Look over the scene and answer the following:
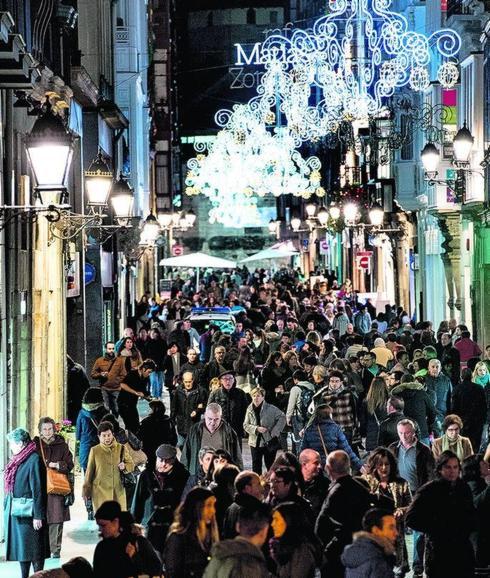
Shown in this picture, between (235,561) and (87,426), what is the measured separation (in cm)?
981

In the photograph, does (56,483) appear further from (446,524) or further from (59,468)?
(446,524)

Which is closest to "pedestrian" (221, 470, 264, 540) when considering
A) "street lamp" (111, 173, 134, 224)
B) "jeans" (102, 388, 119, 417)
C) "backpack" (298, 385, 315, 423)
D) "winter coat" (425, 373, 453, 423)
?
"backpack" (298, 385, 315, 423)

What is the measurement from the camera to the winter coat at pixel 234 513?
11.1m

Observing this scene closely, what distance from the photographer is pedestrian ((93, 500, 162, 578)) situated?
9.83 m

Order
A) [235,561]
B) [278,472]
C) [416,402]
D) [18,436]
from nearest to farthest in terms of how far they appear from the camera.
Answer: [235,561] < [278,472] < [18,436] < [416,402]

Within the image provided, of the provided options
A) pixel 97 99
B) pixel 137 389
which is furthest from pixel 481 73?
pixel 137 389

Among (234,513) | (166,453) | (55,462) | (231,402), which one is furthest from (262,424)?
(234,513)

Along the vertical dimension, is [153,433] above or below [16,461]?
below

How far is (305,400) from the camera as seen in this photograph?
1958 cm

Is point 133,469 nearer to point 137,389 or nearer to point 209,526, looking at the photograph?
point 209,526

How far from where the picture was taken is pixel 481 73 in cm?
3528

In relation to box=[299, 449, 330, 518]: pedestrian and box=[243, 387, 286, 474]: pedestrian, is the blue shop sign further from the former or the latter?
box=[299, 449, 330, 518]: pedestrian

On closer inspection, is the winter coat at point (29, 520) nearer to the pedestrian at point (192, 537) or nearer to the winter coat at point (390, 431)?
the winter coat at point (390, 431)

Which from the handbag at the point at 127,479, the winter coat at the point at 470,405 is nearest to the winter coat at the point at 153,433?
the handbag at the point at 127,479
